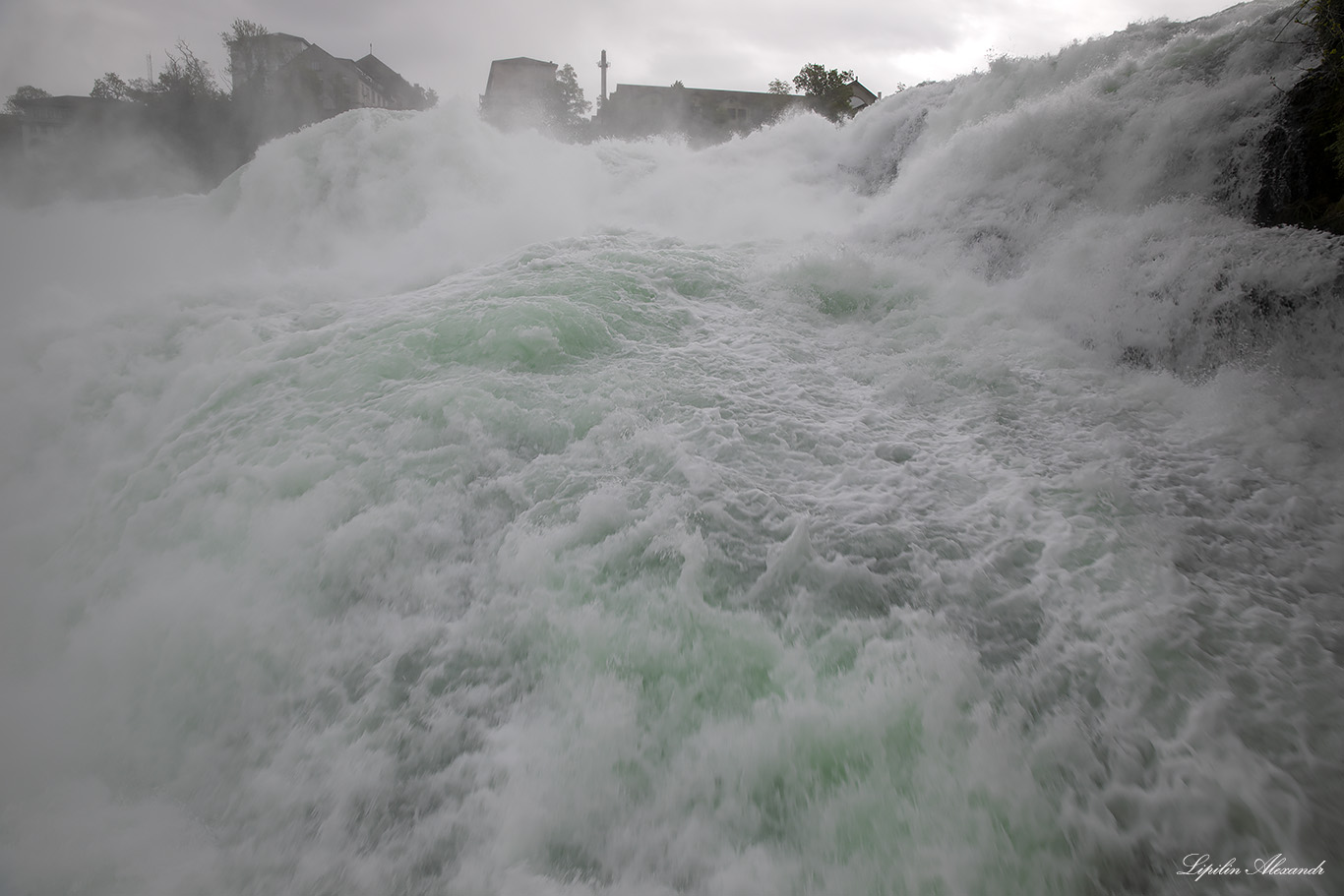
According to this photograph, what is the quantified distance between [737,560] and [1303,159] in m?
5.54

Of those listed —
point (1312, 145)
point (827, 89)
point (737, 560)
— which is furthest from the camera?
point (827, 89)

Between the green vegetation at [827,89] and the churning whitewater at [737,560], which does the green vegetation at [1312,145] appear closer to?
the churning whitewater at [737,560]

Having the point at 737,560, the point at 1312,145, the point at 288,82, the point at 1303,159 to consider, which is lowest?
the point at 737,560

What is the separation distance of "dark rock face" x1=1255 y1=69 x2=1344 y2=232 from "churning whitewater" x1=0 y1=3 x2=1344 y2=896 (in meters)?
0.15

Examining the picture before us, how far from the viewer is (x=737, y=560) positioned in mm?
2893

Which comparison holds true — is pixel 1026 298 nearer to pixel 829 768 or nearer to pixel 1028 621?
pixel 1028 621

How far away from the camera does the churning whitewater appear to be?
1915 millimetres

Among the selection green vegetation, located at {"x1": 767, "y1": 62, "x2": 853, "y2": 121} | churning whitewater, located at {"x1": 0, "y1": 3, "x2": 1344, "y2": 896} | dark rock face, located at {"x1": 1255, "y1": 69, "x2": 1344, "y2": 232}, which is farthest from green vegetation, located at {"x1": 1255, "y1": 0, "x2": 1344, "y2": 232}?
green vegetation, located at {"x1": 767, "y1": 62, "x2": 853, "y2": 121}

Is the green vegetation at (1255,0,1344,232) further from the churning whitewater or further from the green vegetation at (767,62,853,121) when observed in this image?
the green vegetation at (767,62,853,121)

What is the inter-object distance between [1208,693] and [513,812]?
2374 mm

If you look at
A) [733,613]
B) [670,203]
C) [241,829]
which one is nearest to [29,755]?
[241,829]

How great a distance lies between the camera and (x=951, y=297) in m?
5.47

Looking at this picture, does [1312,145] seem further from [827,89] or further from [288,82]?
→ [288,82]

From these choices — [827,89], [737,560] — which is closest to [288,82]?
[827,89]
